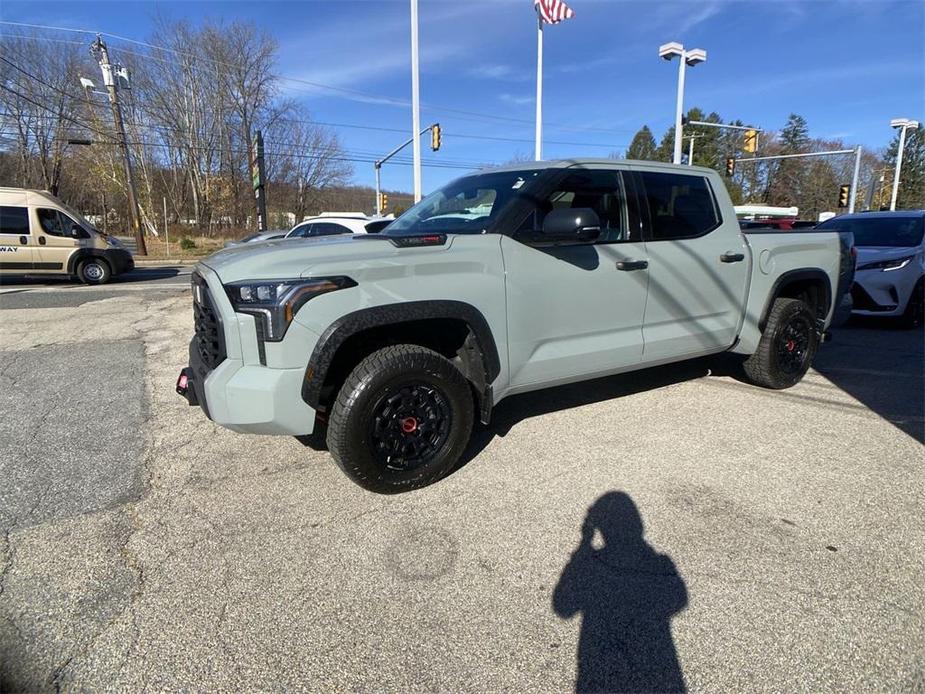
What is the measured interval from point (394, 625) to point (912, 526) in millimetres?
2688

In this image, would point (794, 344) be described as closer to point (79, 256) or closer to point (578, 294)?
point (578, 294)

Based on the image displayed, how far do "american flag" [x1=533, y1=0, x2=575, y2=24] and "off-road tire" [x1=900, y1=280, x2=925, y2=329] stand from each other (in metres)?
13.9

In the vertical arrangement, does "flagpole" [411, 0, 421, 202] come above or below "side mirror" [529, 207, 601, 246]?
above

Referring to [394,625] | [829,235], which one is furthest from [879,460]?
[394,625]

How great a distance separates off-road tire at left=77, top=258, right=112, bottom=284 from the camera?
47.2 feet

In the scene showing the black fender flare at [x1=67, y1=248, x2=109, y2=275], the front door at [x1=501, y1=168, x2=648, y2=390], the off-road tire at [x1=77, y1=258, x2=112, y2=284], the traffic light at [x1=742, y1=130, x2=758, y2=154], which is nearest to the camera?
the front door at [x1=501, y1=168, x2=648, y2=390]

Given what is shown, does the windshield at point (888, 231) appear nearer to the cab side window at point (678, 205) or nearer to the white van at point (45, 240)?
the cab side window at point (678, 205)

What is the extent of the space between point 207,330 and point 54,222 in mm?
14451

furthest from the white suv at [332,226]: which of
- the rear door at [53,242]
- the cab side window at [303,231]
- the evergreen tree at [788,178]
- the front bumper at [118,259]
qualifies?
the evergreen tree at [788,178]

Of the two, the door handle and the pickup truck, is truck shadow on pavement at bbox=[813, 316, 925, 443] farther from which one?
the door handle

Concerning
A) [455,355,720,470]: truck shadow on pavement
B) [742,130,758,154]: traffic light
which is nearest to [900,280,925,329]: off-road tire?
[455,355,720,470]: truck shadow on pavement

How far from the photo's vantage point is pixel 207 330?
10.2ft

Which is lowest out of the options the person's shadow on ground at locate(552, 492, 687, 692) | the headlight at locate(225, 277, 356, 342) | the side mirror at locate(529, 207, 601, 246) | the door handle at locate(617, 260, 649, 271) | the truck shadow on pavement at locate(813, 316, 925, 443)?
the person's shadow on ground at locate(552, 492, 687, 692)

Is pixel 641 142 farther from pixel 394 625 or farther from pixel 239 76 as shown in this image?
pixel 394 625
